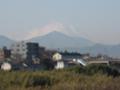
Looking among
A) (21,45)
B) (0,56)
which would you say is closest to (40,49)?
(21,45)

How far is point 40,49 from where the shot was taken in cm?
12212

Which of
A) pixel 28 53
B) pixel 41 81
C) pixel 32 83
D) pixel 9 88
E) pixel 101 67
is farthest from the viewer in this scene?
pixel 28 53

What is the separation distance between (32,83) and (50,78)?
2819 millimetres

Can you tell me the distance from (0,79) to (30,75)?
156 cm

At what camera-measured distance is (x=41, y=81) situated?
21.0m

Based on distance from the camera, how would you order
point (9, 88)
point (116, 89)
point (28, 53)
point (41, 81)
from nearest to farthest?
1. point (116, 89)
2. point (9, 88)
3. point (41, 81)
4. point (28, 53)

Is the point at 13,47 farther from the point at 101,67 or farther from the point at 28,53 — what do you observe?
the point at 101,67

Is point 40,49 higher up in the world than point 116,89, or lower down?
higher up

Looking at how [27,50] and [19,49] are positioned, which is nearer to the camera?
[27,50]

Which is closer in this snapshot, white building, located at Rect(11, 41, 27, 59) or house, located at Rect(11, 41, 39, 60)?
house, located at Rect(11, 41, 39, 60)

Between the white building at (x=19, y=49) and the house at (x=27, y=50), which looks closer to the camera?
the house at (x=27, y=50)

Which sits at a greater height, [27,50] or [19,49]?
[19,49]

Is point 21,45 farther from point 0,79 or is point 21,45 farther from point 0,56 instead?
point 0,79

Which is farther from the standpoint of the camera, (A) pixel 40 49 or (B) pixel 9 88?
(A) pixel 40 49
